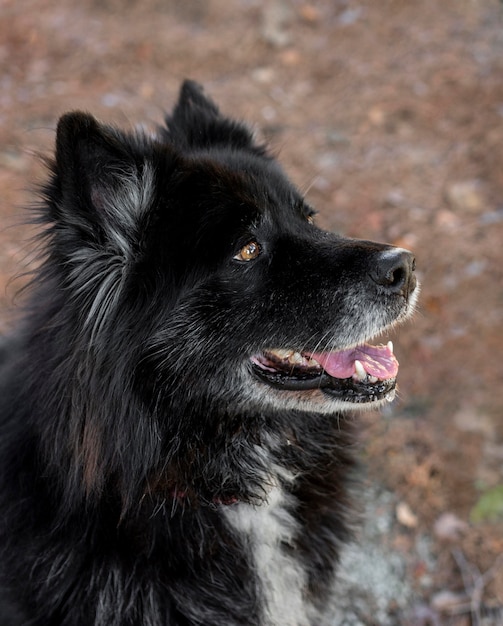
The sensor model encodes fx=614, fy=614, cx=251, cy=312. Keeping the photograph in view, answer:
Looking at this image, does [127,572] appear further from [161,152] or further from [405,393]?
[405,393]

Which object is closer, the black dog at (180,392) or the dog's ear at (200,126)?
the black dog at (180,392)

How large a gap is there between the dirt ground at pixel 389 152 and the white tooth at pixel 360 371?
1.31m

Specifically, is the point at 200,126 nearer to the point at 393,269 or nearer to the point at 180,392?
the point at 393,269

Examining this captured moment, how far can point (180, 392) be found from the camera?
7.91ft

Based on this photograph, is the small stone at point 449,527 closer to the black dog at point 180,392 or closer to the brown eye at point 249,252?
the black dog at point 180,392

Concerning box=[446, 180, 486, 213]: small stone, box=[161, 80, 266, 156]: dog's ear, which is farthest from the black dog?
box=[446, 180, 486, 213]: small stone

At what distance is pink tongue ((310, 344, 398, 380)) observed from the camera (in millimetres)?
2619

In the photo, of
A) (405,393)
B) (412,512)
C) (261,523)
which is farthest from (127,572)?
(405,393)

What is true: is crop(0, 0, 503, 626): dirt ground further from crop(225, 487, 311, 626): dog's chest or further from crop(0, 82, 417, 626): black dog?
crop(225, 487, 311, 626): dog's chest

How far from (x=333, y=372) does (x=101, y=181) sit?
4.06ft

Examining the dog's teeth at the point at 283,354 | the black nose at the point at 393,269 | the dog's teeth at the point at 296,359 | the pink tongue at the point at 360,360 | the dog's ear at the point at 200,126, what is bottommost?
the pink tongue at the point at 360,360

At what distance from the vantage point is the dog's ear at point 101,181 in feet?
6.39

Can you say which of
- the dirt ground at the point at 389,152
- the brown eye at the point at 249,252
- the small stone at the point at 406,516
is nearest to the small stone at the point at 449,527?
the dirt ground at the point at 389,152

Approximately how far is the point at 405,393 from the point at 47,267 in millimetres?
2971
